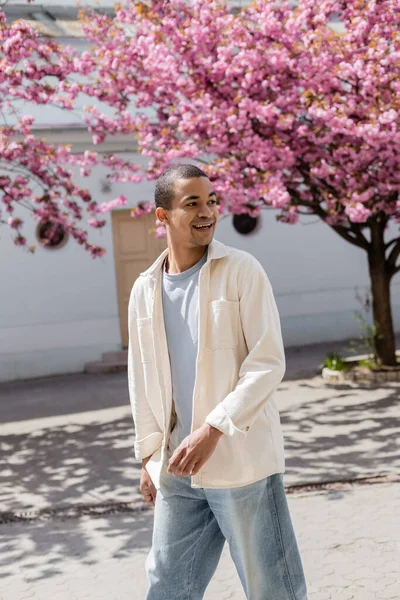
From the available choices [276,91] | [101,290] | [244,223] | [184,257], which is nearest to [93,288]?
[101,290]

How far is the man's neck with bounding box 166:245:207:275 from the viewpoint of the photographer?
128 inches

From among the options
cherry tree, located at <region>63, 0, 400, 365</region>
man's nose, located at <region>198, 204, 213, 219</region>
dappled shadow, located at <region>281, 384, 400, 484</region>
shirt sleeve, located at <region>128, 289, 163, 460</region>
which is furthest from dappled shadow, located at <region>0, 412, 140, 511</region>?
man's nose, located at <region>198, 204, 213, 219</region>

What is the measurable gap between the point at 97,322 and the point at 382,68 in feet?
22.4

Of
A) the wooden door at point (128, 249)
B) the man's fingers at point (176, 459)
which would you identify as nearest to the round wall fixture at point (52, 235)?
the wooden door at point (128, 249)

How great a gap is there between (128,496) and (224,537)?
388cm

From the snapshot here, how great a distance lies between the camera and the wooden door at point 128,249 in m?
15.0

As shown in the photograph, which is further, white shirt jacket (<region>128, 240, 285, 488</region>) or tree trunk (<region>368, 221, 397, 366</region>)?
tree trunk (<region>368, 221, 397, 366</region>)

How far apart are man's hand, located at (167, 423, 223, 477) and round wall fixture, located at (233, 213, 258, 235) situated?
12738 mm

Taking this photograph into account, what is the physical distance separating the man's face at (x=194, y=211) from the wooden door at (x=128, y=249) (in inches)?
466

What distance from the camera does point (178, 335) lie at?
3.22 m

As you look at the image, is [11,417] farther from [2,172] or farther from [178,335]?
[178,335]

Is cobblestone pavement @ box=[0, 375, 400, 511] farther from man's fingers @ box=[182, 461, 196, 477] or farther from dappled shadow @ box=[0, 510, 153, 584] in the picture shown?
man's fingers @ box=[182, 461, 196, 477]

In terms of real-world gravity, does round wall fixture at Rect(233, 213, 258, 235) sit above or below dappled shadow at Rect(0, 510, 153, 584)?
above

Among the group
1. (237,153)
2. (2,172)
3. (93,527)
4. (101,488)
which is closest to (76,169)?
(2,172)
